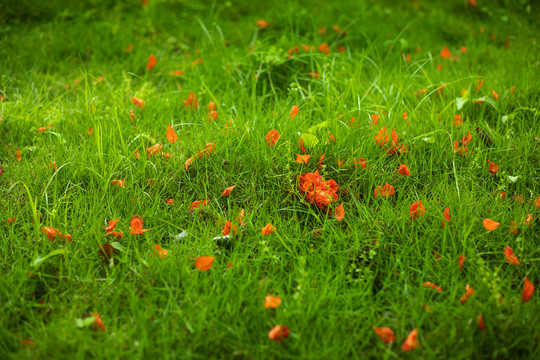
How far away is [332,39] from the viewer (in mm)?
3879

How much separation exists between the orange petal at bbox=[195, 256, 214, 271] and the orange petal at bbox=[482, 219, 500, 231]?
123 centimetres

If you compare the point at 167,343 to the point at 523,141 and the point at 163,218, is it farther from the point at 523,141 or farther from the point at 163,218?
the point at 523,141

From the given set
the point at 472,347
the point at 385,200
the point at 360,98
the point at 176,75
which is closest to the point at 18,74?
the point at 176,75

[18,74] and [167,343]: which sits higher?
[18,74]

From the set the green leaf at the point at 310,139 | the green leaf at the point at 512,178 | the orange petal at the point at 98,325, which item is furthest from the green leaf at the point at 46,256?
the green leaf at the point at 512,178

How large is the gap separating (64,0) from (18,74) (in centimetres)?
133

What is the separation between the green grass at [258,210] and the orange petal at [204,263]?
4 centimetres

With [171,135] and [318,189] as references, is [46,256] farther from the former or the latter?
[318,189]

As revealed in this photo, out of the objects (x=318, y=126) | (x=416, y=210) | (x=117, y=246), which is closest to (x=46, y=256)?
(x=117, y=246)

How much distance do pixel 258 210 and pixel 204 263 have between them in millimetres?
496

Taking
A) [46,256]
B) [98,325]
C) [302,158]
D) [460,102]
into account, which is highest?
[460,102]

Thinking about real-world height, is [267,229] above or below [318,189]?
below

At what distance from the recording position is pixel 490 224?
1880mm

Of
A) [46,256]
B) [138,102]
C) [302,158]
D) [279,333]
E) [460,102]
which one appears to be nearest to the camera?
[279,333]
